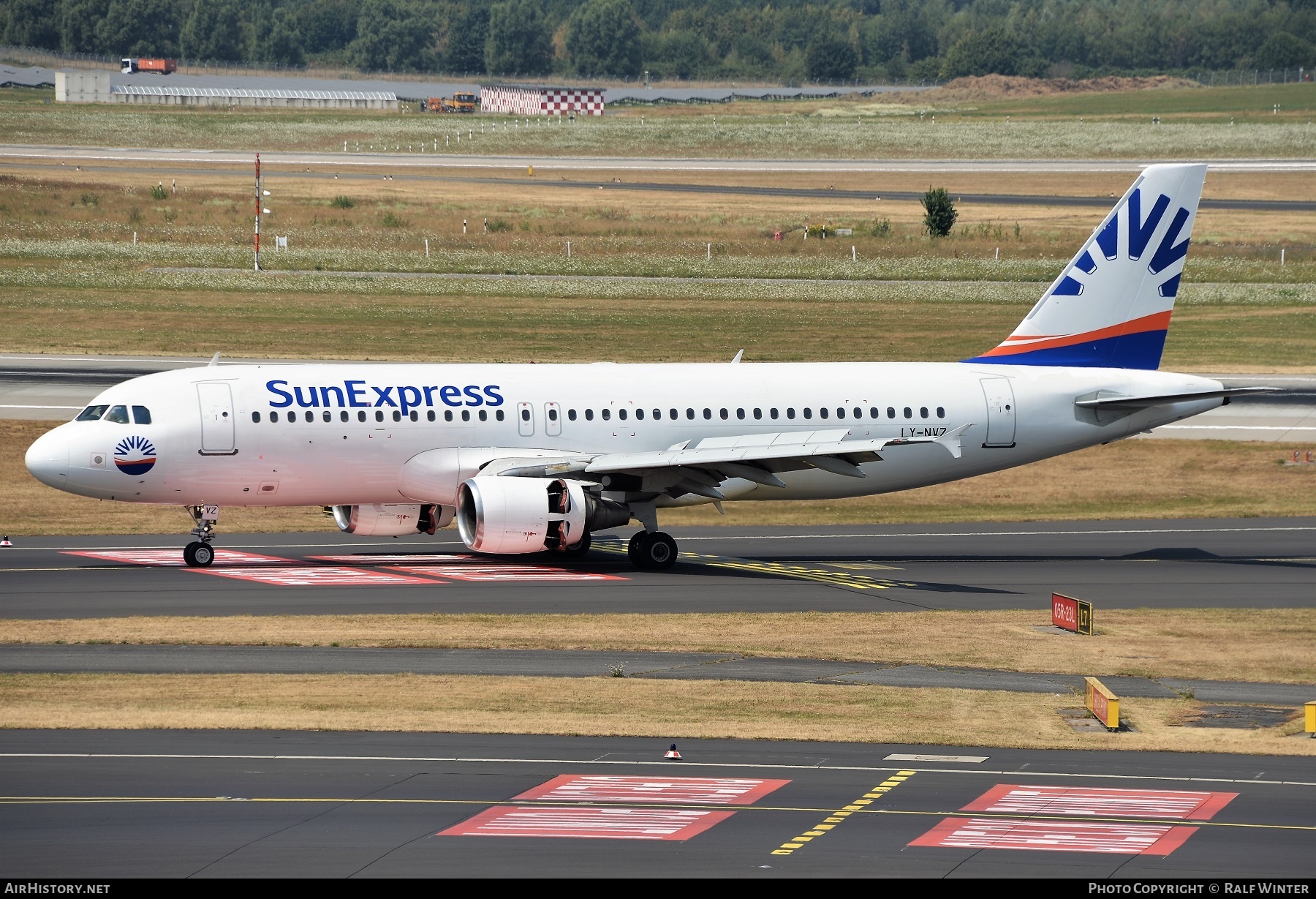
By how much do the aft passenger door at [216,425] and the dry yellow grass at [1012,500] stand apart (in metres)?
8.04

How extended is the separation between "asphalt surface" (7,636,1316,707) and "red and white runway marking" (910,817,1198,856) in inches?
330

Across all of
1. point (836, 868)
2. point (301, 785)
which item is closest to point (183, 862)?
point (301, 785)

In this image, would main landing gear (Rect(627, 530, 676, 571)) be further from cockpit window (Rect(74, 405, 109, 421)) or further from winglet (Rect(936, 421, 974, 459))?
cockpit window (Rect(74, 405, 109, 421))

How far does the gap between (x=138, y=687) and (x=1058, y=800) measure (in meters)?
15.7

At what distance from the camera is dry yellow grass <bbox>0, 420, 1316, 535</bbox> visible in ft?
160

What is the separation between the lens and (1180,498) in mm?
53531

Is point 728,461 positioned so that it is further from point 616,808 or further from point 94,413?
point 616,808

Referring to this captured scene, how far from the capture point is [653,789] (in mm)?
23188

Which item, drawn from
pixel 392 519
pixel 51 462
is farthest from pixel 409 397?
pixel 51 462

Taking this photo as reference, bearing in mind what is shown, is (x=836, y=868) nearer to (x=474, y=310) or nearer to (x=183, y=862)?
(x=183, y=862)

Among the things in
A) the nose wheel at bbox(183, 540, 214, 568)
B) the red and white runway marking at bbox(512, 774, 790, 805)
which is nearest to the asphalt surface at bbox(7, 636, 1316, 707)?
the red and white runway marking at bbox(512, 774, 790, 805)

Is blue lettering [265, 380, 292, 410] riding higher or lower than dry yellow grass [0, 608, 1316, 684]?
higher

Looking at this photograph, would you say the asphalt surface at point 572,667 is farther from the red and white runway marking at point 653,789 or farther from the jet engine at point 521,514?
the jet engine at point 521,514

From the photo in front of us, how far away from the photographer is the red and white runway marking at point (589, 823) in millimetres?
21031
